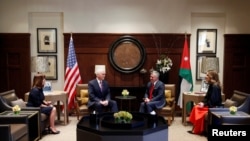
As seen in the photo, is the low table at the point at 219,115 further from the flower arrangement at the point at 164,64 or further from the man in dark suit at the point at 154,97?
the flower arrangement at the point at 164,64

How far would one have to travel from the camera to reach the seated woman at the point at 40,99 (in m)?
5.96

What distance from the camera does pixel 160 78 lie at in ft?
25.5

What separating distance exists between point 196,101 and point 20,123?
3802 mm

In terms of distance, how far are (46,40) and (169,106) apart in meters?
3.71

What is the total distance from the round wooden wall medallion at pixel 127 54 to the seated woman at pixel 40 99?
2.31 metres

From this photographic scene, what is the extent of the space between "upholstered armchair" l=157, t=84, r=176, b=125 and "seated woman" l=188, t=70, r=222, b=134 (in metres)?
0.72

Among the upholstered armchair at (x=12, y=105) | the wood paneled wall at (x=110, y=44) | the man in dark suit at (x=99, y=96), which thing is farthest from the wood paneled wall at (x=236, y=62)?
the upholstered armchair at (x=12, y=105)

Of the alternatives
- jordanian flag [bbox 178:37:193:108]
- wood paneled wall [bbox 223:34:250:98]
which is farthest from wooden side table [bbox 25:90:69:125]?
wood paneled wall [bbox 223:34:250:98]

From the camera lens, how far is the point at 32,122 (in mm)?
5480

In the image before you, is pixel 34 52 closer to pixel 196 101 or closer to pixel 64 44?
pixel 64 44

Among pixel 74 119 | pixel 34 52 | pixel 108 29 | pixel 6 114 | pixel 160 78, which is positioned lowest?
pixel 74 119

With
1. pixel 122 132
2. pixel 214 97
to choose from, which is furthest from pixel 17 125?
pixel 214 97

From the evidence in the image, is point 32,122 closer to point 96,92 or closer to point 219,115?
point 96,92

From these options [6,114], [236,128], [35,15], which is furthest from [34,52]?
[236,128]
